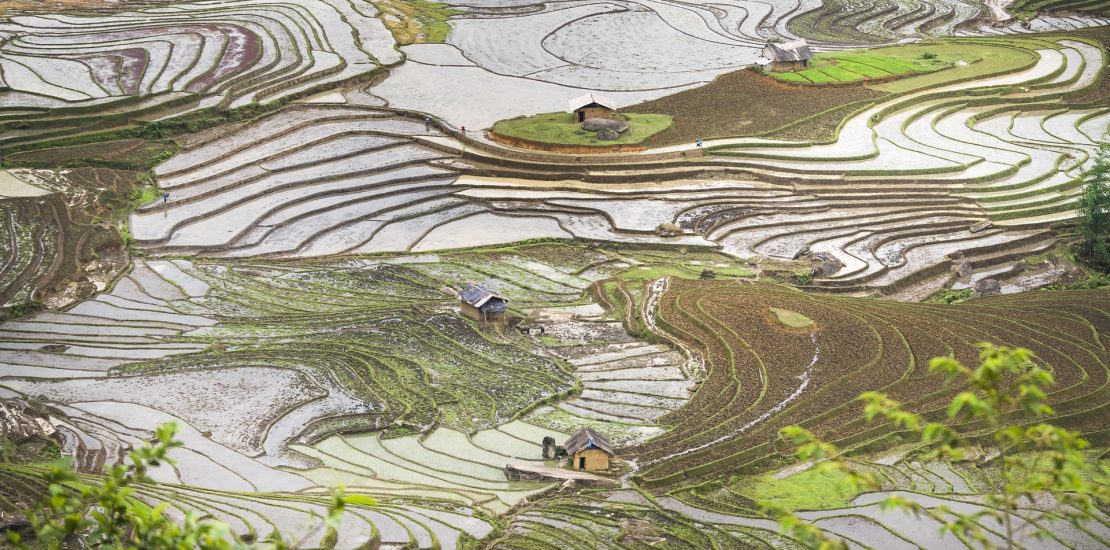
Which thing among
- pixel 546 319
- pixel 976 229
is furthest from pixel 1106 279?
pixel 546 319

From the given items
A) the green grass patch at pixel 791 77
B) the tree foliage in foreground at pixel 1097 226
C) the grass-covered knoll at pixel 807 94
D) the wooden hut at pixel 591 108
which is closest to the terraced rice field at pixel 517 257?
the grass-covered knoll at pixel 807 94

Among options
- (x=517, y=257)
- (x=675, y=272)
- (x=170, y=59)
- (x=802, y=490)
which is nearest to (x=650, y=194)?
(x=675, y=272)

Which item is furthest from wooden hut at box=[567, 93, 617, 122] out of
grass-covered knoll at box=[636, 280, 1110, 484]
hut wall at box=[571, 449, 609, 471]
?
hut wall at box=[571, 449, 609, 471]

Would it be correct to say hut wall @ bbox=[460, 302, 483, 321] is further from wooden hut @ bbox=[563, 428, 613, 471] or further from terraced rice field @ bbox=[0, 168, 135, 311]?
terraced rice field @ bbox=[0, 168, 135, 311]

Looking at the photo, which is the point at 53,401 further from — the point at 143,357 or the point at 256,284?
the point at 256,284

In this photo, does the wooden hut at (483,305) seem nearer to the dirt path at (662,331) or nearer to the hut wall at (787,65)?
the dirt path at (662,331)

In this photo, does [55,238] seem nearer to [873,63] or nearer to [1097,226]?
[1097,226]
